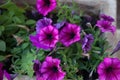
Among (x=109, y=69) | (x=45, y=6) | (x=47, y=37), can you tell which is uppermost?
(x=45, y=6)

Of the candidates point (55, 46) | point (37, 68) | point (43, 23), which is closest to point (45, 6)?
point (43, 23)

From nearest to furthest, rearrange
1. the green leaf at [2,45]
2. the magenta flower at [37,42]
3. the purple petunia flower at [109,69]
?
1. the purple petunia flower at [109,69]
2. the magenta flower at [37,42]
3. the green leaf at [2,45]

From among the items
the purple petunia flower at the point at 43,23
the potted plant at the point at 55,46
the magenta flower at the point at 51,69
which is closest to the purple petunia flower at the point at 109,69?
the potted plant at the point at 55,46

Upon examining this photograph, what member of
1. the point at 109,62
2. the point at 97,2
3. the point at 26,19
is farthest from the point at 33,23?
the point at 109,62

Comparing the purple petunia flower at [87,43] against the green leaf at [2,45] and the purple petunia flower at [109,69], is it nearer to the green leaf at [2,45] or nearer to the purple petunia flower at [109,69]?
the purple petunia flower at [109,69]

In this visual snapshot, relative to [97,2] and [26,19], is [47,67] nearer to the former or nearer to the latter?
[26,19]

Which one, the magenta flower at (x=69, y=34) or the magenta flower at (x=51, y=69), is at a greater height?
the magenta flower at (x=69, y=34)

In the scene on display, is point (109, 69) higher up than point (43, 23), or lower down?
lower down

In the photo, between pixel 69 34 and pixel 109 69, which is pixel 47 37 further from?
pixel 109 69

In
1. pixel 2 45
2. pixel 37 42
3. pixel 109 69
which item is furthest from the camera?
pixel 2 45
